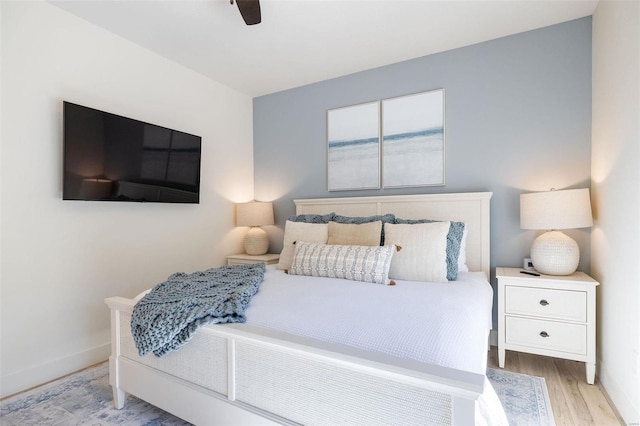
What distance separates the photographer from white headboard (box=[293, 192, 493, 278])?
2566mm

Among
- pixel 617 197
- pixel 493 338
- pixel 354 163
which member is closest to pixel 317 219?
pixel 354 163

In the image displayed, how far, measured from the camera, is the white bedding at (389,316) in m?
1.12

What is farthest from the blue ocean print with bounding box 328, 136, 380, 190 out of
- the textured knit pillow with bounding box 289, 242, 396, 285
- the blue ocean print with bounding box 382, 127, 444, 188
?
the textured knit pillow with bounding box 289, 242, 396, 285

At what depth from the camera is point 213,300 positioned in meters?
1.47

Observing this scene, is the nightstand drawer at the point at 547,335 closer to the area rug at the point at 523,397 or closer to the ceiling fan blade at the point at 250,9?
the area rug at the point at 523,397

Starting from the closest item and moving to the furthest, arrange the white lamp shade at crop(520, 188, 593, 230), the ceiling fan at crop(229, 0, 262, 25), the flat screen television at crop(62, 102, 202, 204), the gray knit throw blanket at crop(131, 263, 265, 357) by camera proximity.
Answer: the gray knit throw blanket at crop(131, 263, 265, 357), the ceiling fan at crop(229, 0, 262, 25), the white lamp shade at crop(520, 188, 593, 230), the flat screen television at crop(62, 102, 202, 204)

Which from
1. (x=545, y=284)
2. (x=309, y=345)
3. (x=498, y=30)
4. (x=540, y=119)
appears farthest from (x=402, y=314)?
(x=498, y=30)

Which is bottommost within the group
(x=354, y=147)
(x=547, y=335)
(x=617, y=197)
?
(x=547, y=335)

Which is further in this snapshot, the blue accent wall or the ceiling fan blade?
the blue accent wall

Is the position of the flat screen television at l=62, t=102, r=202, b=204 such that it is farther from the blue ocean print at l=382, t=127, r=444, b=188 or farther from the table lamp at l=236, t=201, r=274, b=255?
the blue ocean print at l=382, t=127, r=444, b=188

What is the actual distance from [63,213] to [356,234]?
210 cm

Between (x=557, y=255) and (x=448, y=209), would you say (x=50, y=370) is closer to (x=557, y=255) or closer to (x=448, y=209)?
(x=448, y=209)

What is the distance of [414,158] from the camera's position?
9.62 ft

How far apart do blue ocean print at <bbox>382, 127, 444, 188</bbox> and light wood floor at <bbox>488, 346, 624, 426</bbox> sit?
1535 millimetres
